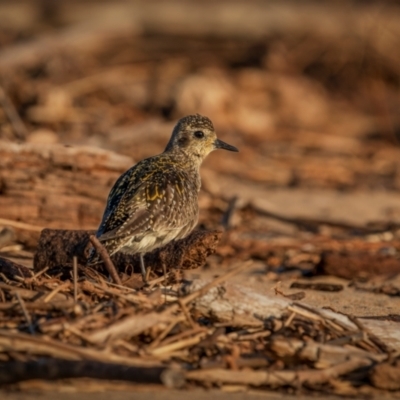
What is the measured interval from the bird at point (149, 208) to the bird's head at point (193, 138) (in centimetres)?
32

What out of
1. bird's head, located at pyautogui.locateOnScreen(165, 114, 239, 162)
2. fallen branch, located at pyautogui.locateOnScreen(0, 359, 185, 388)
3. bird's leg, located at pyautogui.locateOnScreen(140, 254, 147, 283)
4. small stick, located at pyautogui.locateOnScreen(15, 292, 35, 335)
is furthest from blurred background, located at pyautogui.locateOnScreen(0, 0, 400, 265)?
fallen branch, located at pyautogui.locateOnScreen(0, 359, 185, 388)

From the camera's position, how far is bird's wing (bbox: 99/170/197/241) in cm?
594

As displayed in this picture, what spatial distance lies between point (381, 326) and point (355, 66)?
11626 millimetres

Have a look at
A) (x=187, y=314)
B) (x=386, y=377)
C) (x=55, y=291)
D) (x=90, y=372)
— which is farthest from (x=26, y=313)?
(x=386, y=377)

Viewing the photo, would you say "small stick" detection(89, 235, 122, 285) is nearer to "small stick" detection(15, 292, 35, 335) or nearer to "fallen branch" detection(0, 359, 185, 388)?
→ "small stick" detection(15, 292, 35, 335)

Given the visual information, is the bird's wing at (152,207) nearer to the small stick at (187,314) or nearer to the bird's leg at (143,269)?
the bird's leg at (143,269)

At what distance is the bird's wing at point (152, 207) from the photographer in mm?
5941

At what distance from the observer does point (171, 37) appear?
599 inches

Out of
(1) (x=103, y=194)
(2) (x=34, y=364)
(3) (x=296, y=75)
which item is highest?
(3) (x=296, y=75)

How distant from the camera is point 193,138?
7.33 meters

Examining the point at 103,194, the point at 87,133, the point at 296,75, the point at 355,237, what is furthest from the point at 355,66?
the point at 103,194

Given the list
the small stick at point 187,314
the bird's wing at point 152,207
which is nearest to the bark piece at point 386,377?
the small stick at point 187,314

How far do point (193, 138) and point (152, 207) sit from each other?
1.31 meters

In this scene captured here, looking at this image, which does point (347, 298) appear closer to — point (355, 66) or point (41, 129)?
point (41, 129)
